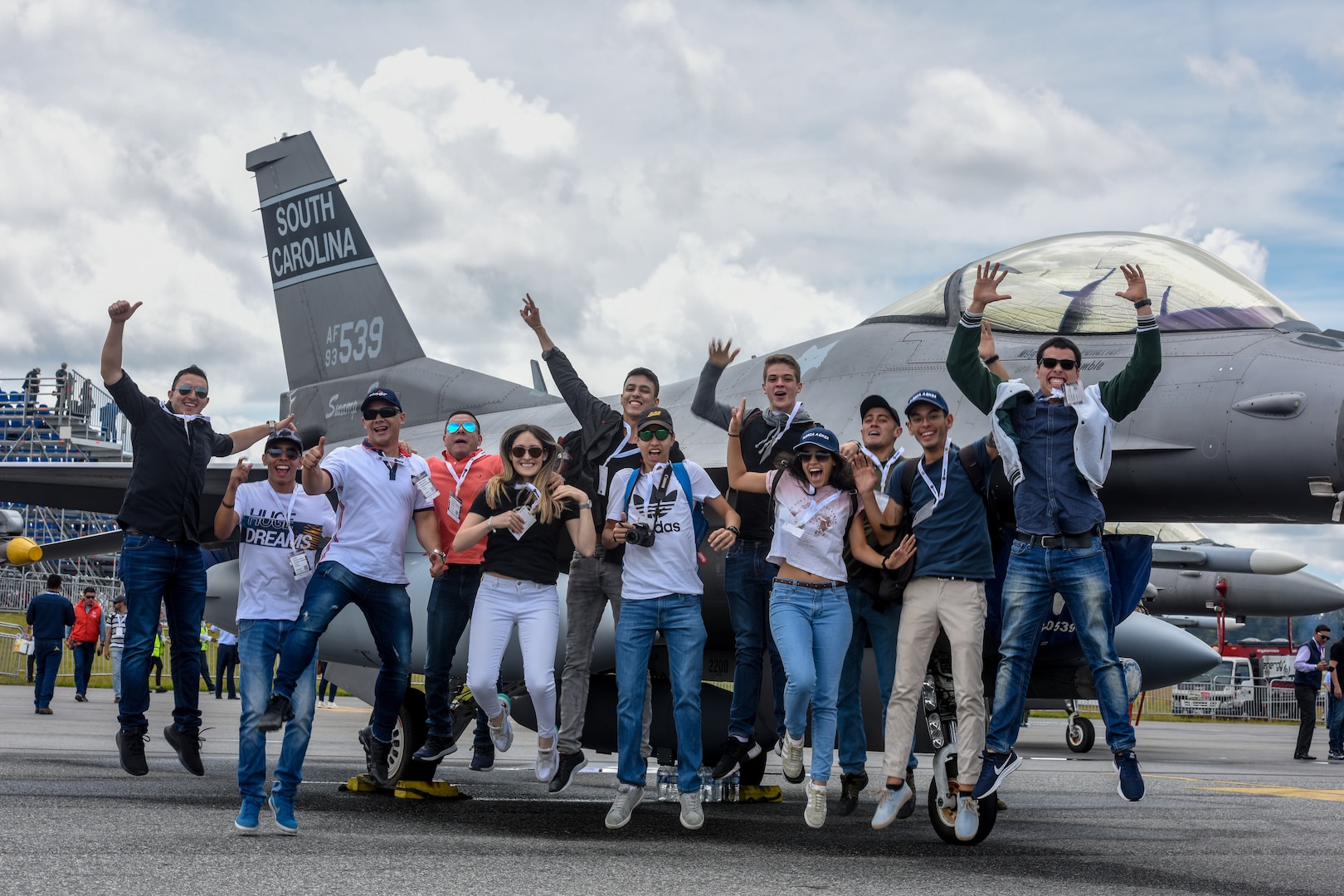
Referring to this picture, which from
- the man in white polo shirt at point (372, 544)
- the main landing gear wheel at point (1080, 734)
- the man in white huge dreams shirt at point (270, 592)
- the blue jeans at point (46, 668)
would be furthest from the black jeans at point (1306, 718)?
the blue jeans at point (46, 668)

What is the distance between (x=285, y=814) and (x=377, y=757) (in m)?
1.67

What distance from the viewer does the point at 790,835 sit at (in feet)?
21.0

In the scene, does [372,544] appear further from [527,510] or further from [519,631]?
[519,631]

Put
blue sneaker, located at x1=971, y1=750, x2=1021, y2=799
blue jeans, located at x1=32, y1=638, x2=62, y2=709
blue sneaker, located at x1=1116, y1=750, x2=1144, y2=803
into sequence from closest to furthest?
blue sneaker, located at x1=1116, y1=750, x2=1144, y2=803, blue sneaker, located at x1=971, y1=750, x2=1021, y2=799, blue jeans, located at x1=32, y1=638, x2=62, y2=709

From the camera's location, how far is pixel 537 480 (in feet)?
21.2

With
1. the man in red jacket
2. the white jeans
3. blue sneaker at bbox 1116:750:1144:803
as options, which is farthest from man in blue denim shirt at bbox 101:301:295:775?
the man in red jacket

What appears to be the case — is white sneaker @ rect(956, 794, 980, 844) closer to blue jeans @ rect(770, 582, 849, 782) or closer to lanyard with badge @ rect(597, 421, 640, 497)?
blue jeans @ rect(770, 582, 849, 782)

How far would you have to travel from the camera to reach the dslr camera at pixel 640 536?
6148mm

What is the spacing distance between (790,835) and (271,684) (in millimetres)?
2769

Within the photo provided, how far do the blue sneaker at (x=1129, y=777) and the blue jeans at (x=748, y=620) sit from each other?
188 centimetres

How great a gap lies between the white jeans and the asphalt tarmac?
0.74 m

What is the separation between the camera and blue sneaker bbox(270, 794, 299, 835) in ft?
18.2

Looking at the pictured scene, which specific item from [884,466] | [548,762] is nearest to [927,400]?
[884,466]

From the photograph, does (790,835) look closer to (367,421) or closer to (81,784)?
(367,421)
